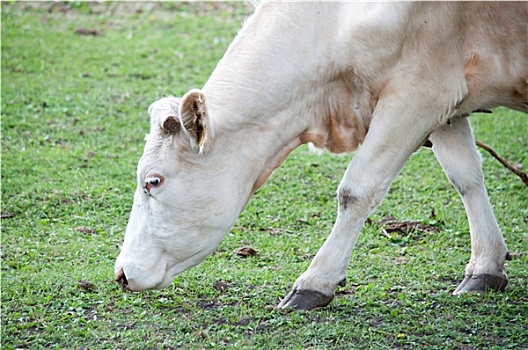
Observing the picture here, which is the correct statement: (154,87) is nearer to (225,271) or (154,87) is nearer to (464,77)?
(225,271)

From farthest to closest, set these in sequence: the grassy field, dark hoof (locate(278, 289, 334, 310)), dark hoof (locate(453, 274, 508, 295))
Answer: dark hoof (locate(453, 274, 508, 295)), dark hoof (locate(278, 289, 334, 310)), the grassy field

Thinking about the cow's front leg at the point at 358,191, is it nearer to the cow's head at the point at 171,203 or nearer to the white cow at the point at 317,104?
the white cow at the point at 317,104

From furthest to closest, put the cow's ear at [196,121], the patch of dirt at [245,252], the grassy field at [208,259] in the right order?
the patch of dirt at [245,252], the grassy field at [208,259], the cow's ear at [196,121]

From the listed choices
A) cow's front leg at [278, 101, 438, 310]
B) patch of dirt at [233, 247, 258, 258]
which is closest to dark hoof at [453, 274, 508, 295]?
cow's front leg at [278, 101, 438, 310]

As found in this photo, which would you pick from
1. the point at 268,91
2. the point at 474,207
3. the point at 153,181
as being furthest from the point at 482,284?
the point at 153,181

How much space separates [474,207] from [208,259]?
1985 mm

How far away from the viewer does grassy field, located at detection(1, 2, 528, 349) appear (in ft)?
16.8

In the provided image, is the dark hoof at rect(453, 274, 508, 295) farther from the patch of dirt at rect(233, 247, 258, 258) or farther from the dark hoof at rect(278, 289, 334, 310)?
the patch of dirt at rect(233, 247, 258, 258)

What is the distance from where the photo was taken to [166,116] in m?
5.10

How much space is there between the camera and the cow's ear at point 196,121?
491cm

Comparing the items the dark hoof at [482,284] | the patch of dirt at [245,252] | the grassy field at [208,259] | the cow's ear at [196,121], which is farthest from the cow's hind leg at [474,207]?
the cow's ear at [196,121]

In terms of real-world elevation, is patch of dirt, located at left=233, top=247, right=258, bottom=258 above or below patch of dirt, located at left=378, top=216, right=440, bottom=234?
above

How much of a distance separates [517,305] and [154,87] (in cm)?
634

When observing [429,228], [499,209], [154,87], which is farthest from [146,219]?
[154,87]
